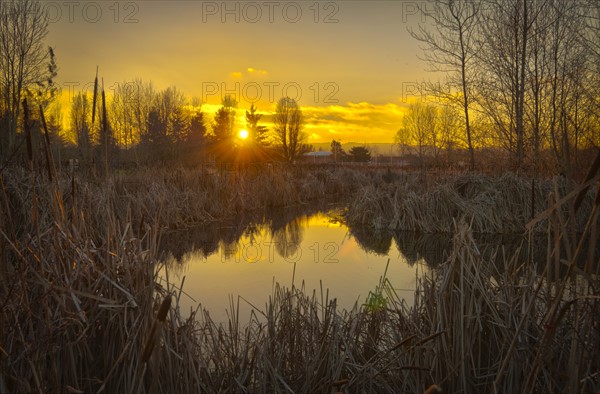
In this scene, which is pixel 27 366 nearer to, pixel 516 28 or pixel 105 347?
pixel 105 347

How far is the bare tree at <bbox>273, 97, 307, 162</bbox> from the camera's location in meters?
40.3

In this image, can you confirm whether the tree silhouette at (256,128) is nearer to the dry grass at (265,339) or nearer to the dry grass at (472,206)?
the dry grass at (472,206)

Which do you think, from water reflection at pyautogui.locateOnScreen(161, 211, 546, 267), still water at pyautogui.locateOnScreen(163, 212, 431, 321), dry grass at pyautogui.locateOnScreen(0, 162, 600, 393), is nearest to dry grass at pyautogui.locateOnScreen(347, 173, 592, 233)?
water reflection at pyautogui.locateOnScreen(161, 211, 546, 267)

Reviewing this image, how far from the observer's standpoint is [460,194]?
8.25 m

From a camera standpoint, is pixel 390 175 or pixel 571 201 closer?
pixel 571 201

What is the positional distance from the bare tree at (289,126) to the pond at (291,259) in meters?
31.7

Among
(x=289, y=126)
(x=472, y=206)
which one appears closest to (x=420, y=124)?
(x=289, y=126)

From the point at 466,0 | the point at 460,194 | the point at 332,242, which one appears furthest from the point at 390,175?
the point at 332,242

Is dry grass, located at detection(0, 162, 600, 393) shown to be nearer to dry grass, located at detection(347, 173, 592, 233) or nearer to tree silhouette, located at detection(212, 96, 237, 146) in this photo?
dry grass, located at detection(347, 173, 592, 233)

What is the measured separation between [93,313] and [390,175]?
16.7m

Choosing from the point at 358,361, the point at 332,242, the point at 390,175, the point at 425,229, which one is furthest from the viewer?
the point at 390,175

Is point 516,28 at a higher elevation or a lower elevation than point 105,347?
higher

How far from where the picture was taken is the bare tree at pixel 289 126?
40.3 meters

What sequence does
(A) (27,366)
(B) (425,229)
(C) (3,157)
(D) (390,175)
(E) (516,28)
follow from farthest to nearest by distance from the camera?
1. (D) (390,175)
2. (E) (516,28)
3. (B) (425,229)
4. (C) (3,157)
5. (A) (27,366)
